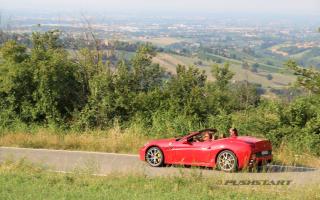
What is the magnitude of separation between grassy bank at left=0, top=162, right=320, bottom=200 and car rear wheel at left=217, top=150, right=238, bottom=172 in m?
2.34

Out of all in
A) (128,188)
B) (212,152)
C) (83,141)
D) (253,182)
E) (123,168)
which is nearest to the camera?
(128,188)

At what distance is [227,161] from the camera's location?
43.8ft

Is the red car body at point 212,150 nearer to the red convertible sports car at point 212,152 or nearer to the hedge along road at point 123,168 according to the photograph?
the red convertible sports car at point 212,152

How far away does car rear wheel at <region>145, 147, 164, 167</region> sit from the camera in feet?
48.2

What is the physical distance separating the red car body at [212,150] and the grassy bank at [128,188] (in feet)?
7.79

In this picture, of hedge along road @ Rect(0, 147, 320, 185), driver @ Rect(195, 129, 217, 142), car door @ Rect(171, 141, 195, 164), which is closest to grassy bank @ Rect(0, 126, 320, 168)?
hedge along road @ Rect(0, 147, 320, 185)

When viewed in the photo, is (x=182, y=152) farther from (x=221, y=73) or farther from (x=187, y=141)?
(x=221, y=73)

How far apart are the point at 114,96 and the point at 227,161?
35.5 ft

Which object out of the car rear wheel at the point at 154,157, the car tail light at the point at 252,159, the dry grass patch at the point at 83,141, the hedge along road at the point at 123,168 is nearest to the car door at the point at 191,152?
the hedge along road at the point at 123,168

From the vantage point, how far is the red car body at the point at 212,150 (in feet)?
42.9

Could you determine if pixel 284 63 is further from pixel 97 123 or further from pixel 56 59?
pixel 56 59

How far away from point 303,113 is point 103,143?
7.04 meters

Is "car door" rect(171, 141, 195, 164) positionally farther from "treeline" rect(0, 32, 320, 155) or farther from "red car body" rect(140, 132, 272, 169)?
"treeline" rect(0, 32, 320, 155)

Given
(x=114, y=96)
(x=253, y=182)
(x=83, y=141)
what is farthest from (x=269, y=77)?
(x=253, y=182)
